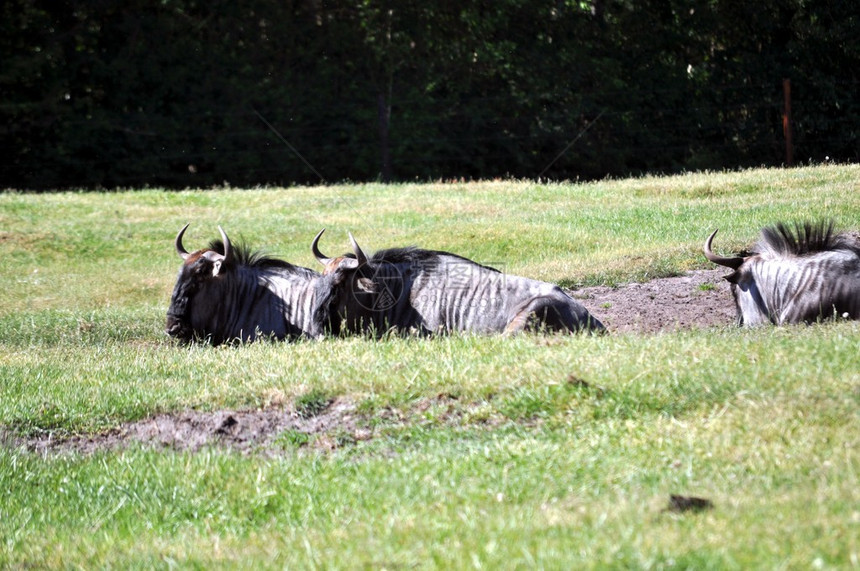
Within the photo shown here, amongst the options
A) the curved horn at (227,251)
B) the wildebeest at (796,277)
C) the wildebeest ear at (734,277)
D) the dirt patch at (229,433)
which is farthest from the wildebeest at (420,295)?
the dirt patch at (229,433)

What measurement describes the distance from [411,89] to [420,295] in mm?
21061

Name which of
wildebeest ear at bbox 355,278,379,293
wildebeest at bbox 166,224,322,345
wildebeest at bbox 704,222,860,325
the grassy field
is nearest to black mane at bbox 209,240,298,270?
wildebeest at bbox 166,224,322,345

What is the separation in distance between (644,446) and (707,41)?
1089 inches

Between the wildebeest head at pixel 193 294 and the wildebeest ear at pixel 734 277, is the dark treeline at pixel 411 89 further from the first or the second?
the wildebeest ear at pixel 734 277

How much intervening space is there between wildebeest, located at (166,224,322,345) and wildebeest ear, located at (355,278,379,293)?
2.13 feet

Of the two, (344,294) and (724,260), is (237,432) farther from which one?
(724,260)

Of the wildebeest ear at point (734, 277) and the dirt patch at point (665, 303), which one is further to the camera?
the dirt patch at point (665, 303)

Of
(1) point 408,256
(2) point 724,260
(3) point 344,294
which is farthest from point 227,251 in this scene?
(2) point 724,260

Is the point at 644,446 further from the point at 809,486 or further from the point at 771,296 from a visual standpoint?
the point at 771,296

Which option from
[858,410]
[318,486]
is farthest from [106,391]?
[858,410]

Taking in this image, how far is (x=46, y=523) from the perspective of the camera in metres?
6.15

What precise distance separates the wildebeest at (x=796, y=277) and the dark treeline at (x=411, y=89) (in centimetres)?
1946

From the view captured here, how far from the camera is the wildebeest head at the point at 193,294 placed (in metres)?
11.1

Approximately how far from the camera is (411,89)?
102 ft
